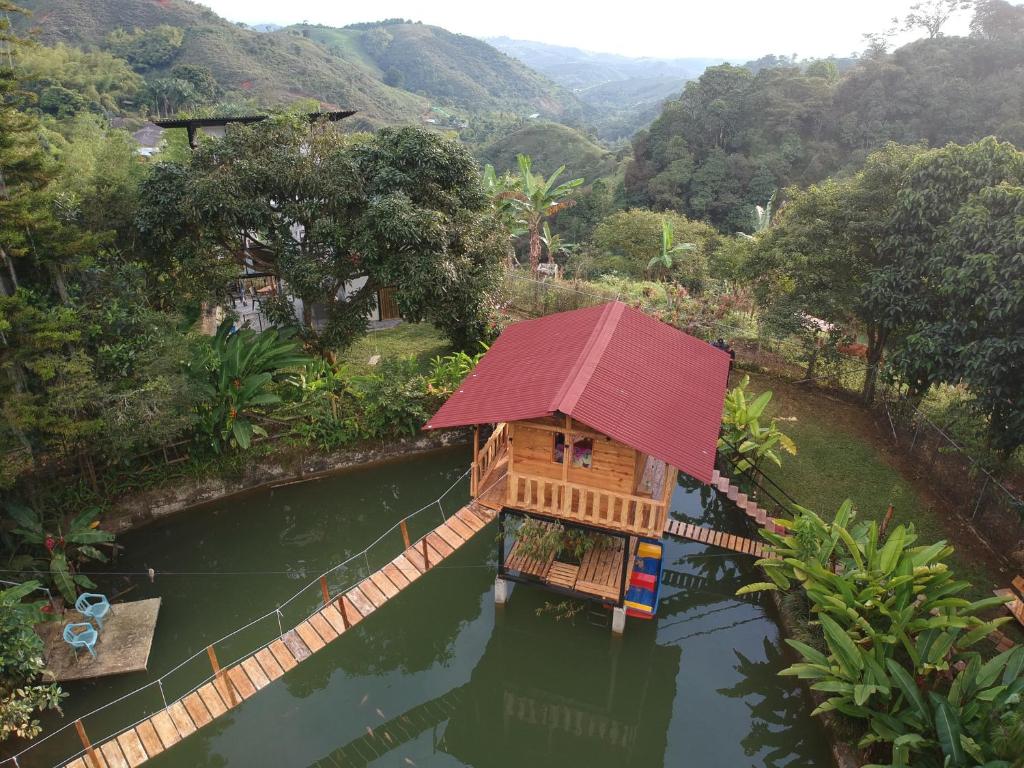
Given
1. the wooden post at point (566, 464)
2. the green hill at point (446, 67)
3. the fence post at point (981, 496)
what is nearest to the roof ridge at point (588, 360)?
the wooden post at point (566, 464)

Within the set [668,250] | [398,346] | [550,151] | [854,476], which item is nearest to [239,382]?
[398,346]

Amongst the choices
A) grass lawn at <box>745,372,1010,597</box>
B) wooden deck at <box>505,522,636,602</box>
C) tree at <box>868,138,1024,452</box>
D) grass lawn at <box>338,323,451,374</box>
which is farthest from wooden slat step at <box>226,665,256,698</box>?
tree at <box>868,138,1024,452</box>

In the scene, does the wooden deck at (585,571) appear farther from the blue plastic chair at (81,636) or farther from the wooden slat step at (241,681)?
the blue plastic chair at (81,636)

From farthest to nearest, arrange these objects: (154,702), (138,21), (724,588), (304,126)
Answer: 1. (138,21)
2. (304,126)
3. (724,588)
4. (154,702)

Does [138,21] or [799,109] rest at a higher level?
[138,21]

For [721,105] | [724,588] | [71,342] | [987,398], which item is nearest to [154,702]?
[71,342]

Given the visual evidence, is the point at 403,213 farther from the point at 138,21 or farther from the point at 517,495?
the point at 138,21

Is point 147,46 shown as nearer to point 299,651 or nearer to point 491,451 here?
point 491,451
